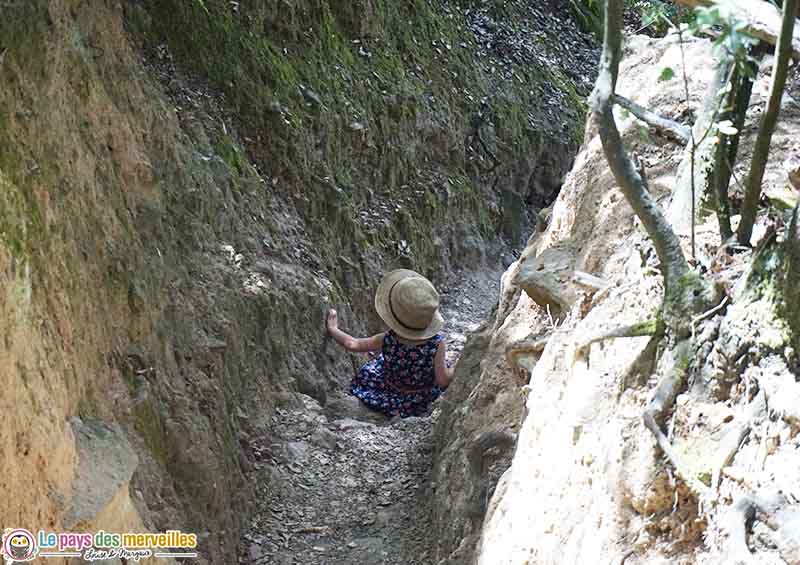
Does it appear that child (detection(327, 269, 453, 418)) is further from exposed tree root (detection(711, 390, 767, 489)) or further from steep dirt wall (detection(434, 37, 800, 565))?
exposed tree root (detection(711, 390, 767, 489))

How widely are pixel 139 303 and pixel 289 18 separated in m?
4.28

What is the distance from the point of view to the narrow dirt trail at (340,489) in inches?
189

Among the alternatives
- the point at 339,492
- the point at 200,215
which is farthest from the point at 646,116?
the point at 200,215

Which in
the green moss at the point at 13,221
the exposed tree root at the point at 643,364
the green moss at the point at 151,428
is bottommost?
the green moss at the point at 151,428

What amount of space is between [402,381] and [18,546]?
3818mm

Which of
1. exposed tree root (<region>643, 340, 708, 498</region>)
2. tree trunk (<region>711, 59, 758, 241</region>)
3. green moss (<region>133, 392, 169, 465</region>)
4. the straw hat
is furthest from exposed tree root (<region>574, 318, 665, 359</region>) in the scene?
the straw hat

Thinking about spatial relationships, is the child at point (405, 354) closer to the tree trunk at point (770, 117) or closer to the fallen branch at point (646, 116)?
the fallen branch at point (646, 116)

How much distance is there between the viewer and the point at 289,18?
799 cm

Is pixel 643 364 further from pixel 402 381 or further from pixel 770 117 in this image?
pixel 402 381

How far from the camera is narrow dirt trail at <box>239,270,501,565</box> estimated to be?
4.80 meters

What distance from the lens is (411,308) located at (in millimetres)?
6125

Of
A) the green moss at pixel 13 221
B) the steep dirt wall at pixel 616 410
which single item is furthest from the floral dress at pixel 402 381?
the green moss at pixel 13 221

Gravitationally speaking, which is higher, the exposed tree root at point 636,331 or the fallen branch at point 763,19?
the fallen branch at point 763,19

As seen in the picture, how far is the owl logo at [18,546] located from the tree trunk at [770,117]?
251 cm
